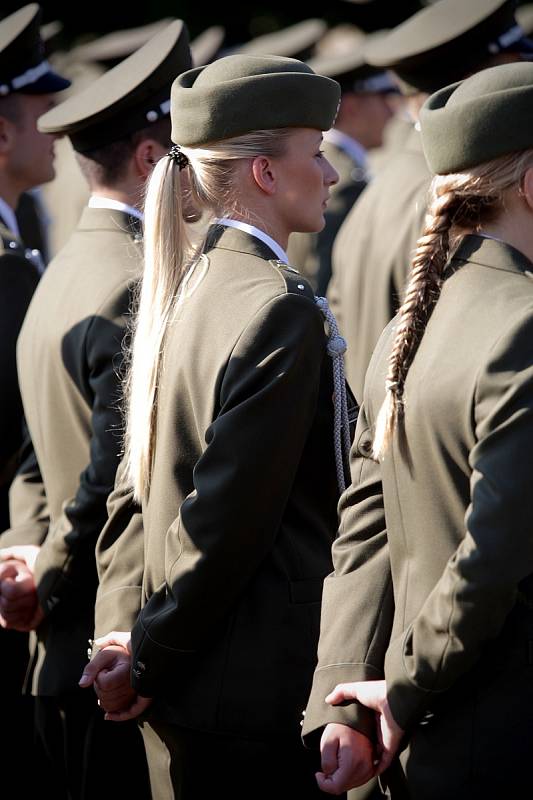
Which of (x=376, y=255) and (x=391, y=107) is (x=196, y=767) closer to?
(x=376, y=255)

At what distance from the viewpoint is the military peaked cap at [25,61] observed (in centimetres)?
445

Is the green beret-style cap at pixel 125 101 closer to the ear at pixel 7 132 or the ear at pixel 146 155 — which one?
the ear at pixel 146 155

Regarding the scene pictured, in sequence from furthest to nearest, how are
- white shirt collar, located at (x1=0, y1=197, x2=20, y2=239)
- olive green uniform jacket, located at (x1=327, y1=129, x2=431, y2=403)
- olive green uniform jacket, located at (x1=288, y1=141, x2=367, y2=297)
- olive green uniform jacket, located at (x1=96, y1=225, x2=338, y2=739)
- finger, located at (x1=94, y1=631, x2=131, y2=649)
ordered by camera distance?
olive green uniform jacket, located at (x1=288, y1=141, x2=367, y2=297)
olive green uniform jacket, located at (x1=327, y1=129, x2=431, y2=403)
white shirt collar, located at (x1=0, y1=197, x2=20, y2=239)
finger, located at (x1=94, y1=631, x2=131, y2=649)
olive green uniform jacket, located at (x1=96, y1=225, x2=338, y2=739)

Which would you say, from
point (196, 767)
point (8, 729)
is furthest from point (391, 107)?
point (196, 767)

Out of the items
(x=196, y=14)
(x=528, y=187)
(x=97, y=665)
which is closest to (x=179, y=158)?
(x=528, y=187)

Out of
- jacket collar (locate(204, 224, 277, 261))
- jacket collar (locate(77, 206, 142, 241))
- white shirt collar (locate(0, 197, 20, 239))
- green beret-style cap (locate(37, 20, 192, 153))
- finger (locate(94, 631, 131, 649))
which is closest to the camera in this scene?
jacket collar (locate(204, 224, 277, 261))

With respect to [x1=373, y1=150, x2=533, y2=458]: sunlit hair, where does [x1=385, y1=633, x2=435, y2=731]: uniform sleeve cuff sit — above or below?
below

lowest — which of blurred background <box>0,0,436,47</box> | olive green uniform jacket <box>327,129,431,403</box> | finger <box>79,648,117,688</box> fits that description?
blurred background <box>0,0,436,47</box>

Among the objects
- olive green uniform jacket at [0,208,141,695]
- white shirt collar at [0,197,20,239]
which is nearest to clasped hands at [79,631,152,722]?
olive green uniform jacket at [0,208,141,695]

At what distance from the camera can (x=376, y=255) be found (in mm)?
4773

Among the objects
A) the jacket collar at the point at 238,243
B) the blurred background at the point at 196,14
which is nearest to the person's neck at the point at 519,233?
the jacket collar at the point at 238,243

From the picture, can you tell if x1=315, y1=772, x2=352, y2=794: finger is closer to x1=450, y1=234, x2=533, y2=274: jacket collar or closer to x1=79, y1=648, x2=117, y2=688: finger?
x1=79, y1=648, x2=117, y2=688: finger

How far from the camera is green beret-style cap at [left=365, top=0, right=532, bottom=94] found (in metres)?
4.44

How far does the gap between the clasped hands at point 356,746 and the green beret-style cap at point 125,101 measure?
1.93 m
